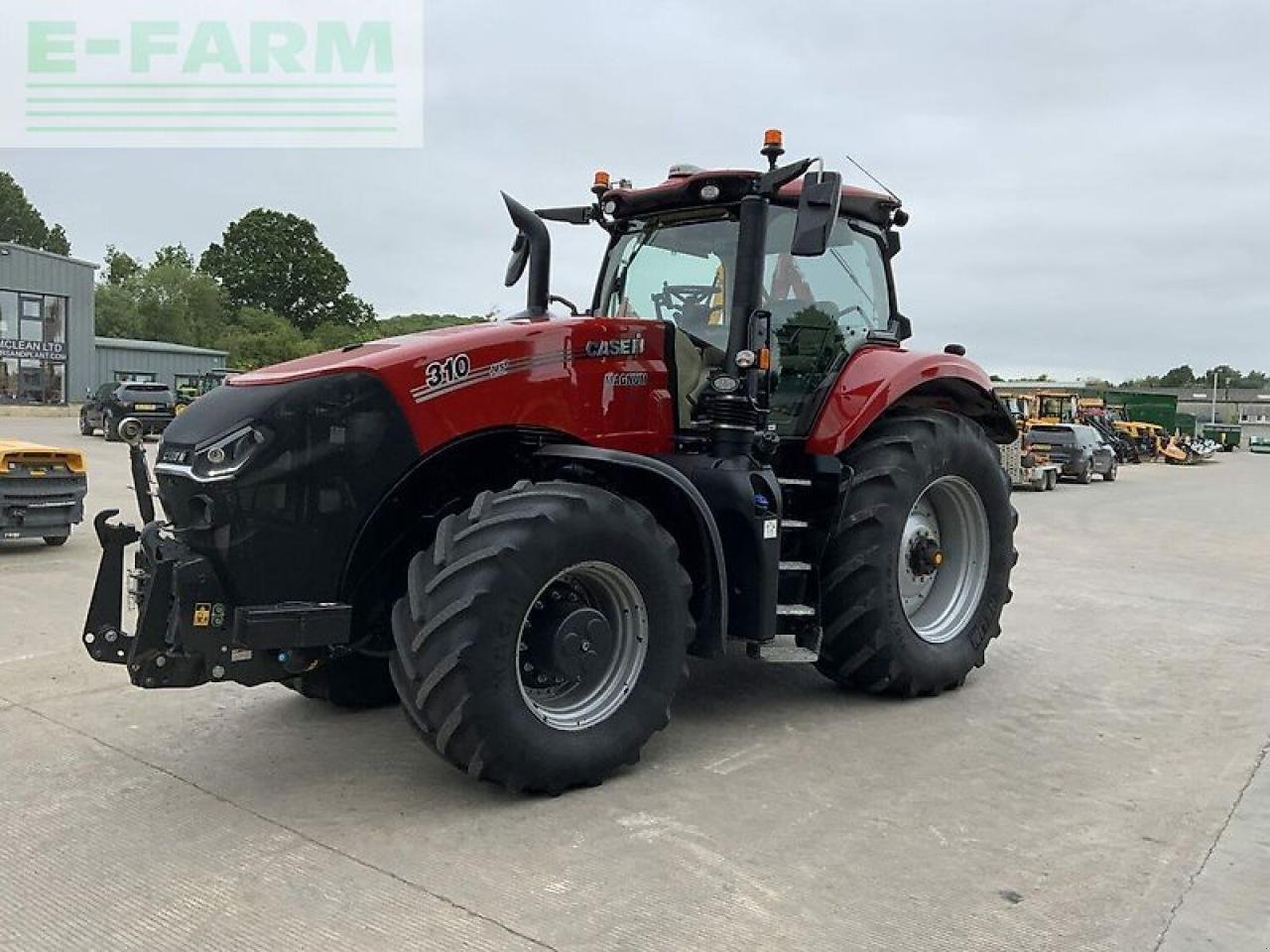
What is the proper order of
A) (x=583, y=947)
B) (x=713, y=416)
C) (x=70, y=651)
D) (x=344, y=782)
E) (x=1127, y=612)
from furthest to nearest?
(x=1127, y=612) < (x=70, y=651) < (x=713, y=416) < (x=344, y=782) < (x=583, y=947)

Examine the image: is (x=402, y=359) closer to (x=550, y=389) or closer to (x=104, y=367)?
(x=550, y=389)

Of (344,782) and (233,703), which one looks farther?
(233,703)

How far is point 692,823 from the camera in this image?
384cm

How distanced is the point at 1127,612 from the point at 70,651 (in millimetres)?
7302

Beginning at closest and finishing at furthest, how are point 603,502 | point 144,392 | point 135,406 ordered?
1. point 603,502
2. point 135,406
3. point 144,392

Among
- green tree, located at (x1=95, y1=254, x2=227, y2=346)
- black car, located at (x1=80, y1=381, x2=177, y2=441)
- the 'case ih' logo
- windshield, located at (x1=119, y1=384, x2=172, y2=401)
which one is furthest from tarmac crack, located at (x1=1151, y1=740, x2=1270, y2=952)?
green tree, located at (x1=95, y1=254, x2=227, y2=346)

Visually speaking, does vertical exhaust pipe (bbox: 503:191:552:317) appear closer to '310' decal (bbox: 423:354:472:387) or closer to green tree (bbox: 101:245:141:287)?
'310' decal (bbox: 423:354:472:387)

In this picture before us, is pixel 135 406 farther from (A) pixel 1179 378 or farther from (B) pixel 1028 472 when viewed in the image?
(A) pixel 1179 378

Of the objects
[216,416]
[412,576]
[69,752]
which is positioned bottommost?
[69,752]

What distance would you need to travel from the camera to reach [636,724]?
4.25m

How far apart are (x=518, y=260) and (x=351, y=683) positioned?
89.6 inches

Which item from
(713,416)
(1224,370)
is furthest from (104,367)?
(1224,370)

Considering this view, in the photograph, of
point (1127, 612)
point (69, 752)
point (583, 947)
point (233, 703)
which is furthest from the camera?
point (1127, 612)

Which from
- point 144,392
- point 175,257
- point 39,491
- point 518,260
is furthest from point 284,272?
point 518,260
